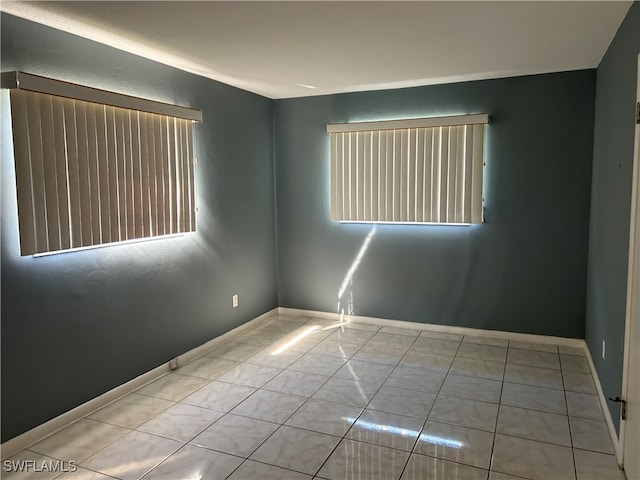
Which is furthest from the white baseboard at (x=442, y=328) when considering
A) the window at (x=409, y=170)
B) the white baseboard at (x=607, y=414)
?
the window at (x=409, y=170)

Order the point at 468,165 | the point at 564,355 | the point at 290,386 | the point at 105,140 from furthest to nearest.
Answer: the point at 468,165, the point at 564,355, the point at 290,386, the point at 105,140

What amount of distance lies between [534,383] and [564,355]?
0.69 meters

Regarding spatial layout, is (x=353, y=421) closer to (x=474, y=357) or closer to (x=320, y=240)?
(x=474, y=357)

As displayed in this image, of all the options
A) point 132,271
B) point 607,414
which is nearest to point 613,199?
point 607,414

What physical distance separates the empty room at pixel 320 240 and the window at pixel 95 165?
1 cm

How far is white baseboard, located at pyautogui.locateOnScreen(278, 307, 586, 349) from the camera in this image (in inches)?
156

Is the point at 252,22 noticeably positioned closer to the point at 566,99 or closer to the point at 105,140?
the point at 105,140

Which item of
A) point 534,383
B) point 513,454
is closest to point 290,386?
point 513,454

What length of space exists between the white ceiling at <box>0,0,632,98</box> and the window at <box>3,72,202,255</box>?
0.38m

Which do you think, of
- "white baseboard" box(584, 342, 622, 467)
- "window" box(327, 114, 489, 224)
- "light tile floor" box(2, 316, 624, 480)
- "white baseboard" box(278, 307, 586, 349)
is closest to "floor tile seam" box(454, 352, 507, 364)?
"light tile floor" box(2, 316, 624, 480)

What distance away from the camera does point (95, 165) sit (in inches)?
111

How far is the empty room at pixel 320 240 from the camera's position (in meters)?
2.38

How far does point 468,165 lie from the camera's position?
4.06m

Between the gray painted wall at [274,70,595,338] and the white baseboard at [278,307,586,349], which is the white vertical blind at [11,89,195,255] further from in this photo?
the white baseboard at [278,307,586,349]
